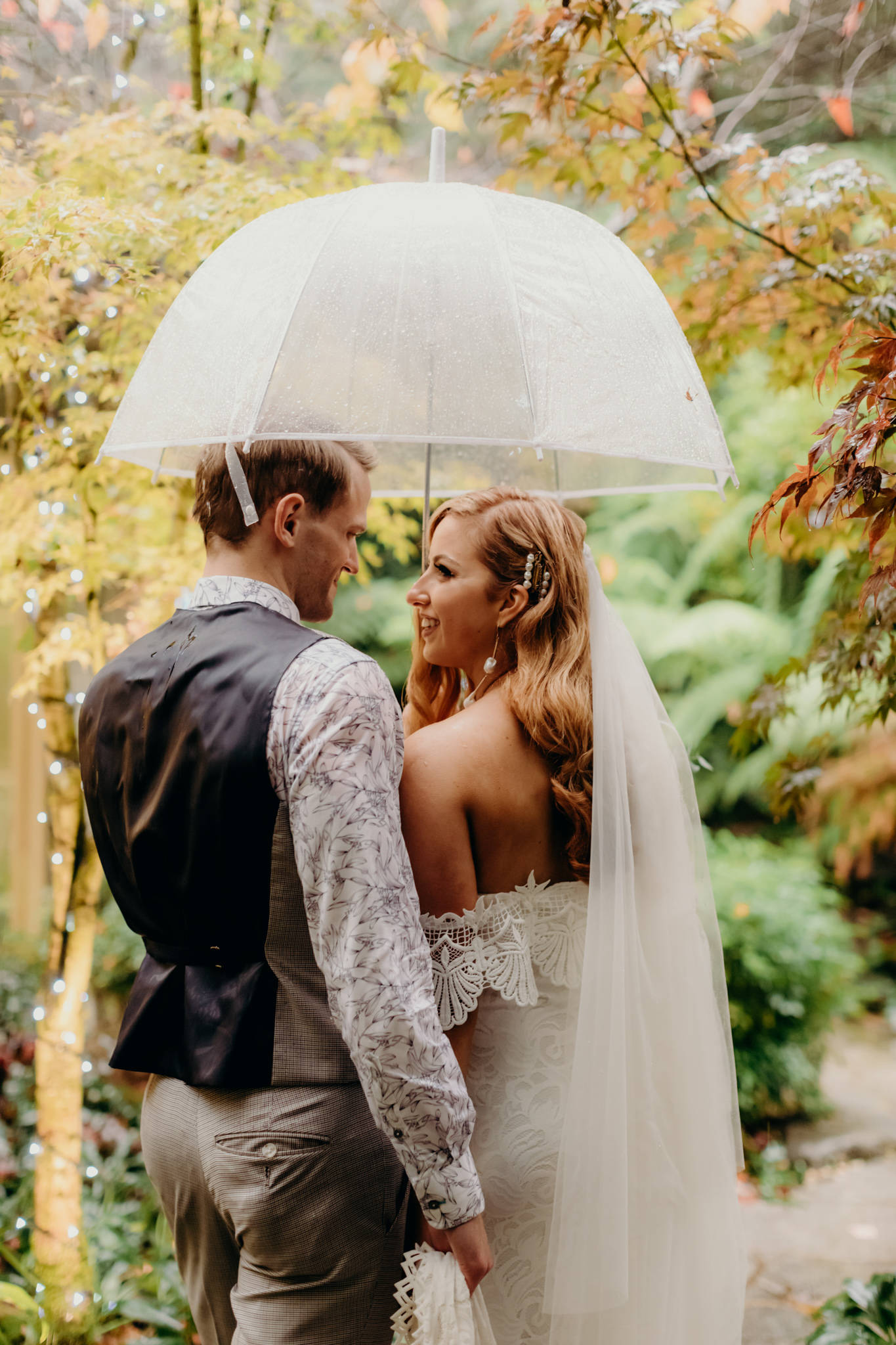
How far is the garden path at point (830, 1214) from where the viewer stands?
365 centimetres

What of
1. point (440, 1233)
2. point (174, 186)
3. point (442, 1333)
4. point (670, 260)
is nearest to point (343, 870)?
point (440, 1233)

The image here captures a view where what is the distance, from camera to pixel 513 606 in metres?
2.00

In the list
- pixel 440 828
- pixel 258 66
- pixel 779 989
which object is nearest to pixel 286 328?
pixel 440 828

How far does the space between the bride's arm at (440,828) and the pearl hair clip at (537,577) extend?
14.2 inches

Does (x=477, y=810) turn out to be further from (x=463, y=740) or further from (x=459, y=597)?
(x=459, y=597)

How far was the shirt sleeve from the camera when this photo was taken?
1404mm

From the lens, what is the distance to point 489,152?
21.6ft

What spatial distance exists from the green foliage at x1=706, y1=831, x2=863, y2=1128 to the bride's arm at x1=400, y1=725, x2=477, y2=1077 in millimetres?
3296

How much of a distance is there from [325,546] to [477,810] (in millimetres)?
517

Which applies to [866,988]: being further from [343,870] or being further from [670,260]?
[343,870]

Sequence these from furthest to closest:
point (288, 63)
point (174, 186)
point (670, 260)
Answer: point (288, 63) → point (670, 260) → point (174, 186)

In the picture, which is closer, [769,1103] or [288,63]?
[769,1103]

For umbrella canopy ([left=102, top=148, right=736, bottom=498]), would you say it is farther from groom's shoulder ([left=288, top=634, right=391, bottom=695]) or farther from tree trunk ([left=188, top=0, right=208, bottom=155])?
tree trunk ([left=188, top=0, right=208, bottom=155])

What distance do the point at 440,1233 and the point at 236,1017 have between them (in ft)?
1.42
